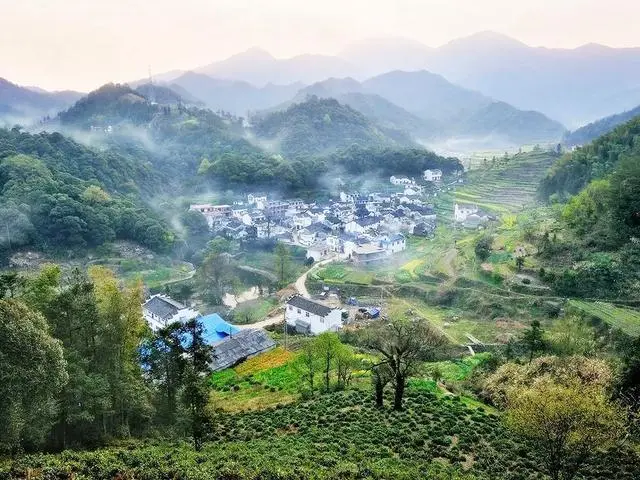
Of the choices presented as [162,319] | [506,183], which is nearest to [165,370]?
[162,319]

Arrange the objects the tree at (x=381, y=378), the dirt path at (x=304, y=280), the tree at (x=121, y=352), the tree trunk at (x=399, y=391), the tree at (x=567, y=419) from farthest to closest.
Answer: the dirt path at (x=304, y=280) < the tree at (x=381, y=378) < the tree trunk at (x=399, y=391) < the tree at (x=121, y=352) < the tree at (x=567, y=419)

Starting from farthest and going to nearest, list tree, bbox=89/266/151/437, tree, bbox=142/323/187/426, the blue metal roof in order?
the blue metal roof → tree, bbox=89/266/151/437 → tree, bbox=142/323/187/426

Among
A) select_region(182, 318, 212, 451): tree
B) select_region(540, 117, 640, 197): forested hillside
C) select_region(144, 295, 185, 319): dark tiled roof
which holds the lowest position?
select_region(144, 295, 185, 319): dark tiled roof

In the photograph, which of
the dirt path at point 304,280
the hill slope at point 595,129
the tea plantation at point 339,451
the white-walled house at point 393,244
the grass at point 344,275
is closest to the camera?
the tea plantation at point 339,451

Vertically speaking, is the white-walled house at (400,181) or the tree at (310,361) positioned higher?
the white-walled house at (400,181)

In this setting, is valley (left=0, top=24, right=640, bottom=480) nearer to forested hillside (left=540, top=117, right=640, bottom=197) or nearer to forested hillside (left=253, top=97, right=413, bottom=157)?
forested hillside (left=540, top=117, right=640, bottom=197)

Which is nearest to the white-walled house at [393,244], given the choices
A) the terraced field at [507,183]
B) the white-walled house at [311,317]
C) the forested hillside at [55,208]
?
the terraced field at [507,183]

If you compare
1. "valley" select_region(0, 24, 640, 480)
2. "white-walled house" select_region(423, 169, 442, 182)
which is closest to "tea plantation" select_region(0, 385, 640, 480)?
"valley" select_region(0, 24, 640, 480)

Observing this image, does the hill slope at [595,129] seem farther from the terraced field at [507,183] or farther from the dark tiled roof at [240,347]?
the dark tiled roof at [240,347]
